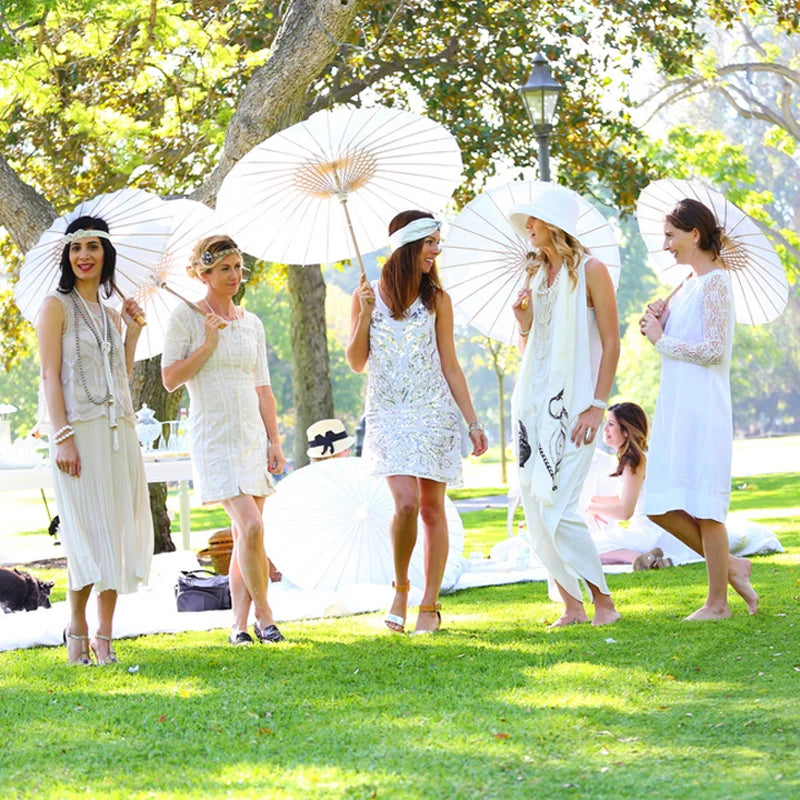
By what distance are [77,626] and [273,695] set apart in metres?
1.60

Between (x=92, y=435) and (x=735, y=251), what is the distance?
135 inches

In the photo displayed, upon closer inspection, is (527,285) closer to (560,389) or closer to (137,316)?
(560,389)

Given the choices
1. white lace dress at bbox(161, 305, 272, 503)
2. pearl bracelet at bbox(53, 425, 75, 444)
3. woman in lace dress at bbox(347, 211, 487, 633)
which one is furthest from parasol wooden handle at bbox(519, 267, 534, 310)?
pearl bracelet at bbox(53, 425, 75, 444)

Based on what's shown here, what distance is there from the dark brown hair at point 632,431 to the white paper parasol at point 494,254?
2.30 meters

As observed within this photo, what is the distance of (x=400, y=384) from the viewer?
7164 mm

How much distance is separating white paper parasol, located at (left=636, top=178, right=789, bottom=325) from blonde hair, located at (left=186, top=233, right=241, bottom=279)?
7.13 feet

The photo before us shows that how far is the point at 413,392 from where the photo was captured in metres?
7.14

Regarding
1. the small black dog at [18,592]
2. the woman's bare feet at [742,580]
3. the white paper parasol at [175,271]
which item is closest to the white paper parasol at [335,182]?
the white paper parasol at [175,271]

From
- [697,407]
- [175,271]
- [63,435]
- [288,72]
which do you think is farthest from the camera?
[288,72]

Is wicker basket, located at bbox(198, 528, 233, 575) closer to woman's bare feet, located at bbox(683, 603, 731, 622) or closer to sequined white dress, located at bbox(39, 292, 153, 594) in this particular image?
sequined white dress, located at bbox(39, 292, 153, 594)

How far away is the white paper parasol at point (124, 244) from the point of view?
6.89m

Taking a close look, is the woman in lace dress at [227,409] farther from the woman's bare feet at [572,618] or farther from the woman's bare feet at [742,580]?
the woman's bare feet at [742,580]

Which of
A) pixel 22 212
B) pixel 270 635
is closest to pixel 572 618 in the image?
pixel 270 635

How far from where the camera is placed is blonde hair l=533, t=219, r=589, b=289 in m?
6.78
